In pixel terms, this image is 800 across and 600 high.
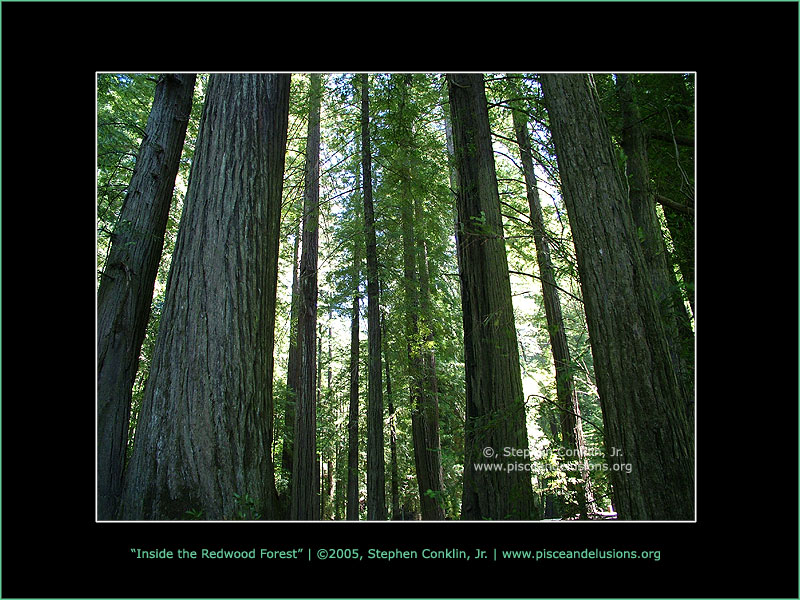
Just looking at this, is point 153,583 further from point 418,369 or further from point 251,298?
point 418,369

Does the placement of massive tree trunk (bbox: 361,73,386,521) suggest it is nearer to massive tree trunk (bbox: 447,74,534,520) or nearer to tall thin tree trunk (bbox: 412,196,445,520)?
tall thin tree trunk (bbox: 412,196,445,520)

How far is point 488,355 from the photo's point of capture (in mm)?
4676

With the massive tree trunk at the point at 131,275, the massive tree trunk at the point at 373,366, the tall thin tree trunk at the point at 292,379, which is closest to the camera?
the massive tree trunk at the point at 131,275

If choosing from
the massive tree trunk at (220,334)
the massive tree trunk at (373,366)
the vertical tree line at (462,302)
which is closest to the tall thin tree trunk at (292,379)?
the massive tree trunk at (373,366)

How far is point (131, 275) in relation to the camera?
4.50 meters

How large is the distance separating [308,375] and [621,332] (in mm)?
6159

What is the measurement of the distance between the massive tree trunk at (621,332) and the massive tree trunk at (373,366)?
459 cm

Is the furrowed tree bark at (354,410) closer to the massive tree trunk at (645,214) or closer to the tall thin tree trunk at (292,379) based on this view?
the tall thin tree trunk at (292,379)

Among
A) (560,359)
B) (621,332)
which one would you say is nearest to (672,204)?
(560,359)

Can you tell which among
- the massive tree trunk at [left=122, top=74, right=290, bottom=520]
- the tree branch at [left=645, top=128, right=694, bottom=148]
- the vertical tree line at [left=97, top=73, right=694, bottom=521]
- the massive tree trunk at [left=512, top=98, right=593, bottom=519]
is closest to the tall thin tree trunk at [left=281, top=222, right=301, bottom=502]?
the vertical tree line at [left=97, top=73, right=694, bottom=521]

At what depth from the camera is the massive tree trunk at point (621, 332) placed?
105 inches

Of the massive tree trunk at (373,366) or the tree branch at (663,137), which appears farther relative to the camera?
the massive tree trunk at (373,366)

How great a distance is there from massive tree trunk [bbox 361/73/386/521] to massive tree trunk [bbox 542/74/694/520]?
459 centimetres
